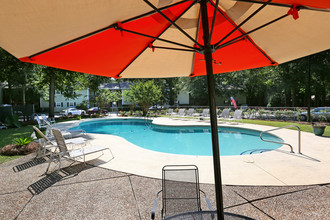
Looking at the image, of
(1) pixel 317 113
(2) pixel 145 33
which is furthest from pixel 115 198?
(1) pixel 317 113

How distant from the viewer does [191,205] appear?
8.04 feet

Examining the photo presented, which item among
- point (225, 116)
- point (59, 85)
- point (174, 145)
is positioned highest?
point (59, 85)

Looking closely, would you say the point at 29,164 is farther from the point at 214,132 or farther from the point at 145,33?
the point at 214,132

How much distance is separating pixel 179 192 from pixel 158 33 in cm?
252

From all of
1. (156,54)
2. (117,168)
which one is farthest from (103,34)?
(117,168)

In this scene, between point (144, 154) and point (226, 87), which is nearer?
point (144, 154)

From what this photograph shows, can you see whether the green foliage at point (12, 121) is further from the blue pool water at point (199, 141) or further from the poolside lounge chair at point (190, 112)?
the poolside lounge chair at point (190, 112)

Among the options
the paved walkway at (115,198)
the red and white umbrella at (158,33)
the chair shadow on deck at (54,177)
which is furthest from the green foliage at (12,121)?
the red and white umbrella at (158,33)

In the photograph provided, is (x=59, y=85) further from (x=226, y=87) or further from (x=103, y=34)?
(x=226, y=87)

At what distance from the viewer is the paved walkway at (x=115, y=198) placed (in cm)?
281

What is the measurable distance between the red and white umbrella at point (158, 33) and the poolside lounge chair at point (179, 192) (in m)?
0.85

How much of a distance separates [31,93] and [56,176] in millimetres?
36585

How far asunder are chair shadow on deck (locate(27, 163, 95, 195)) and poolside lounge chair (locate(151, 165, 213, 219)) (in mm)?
2841

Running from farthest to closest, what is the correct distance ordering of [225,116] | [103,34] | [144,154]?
[225,116] < [144,154] < [103,34]
